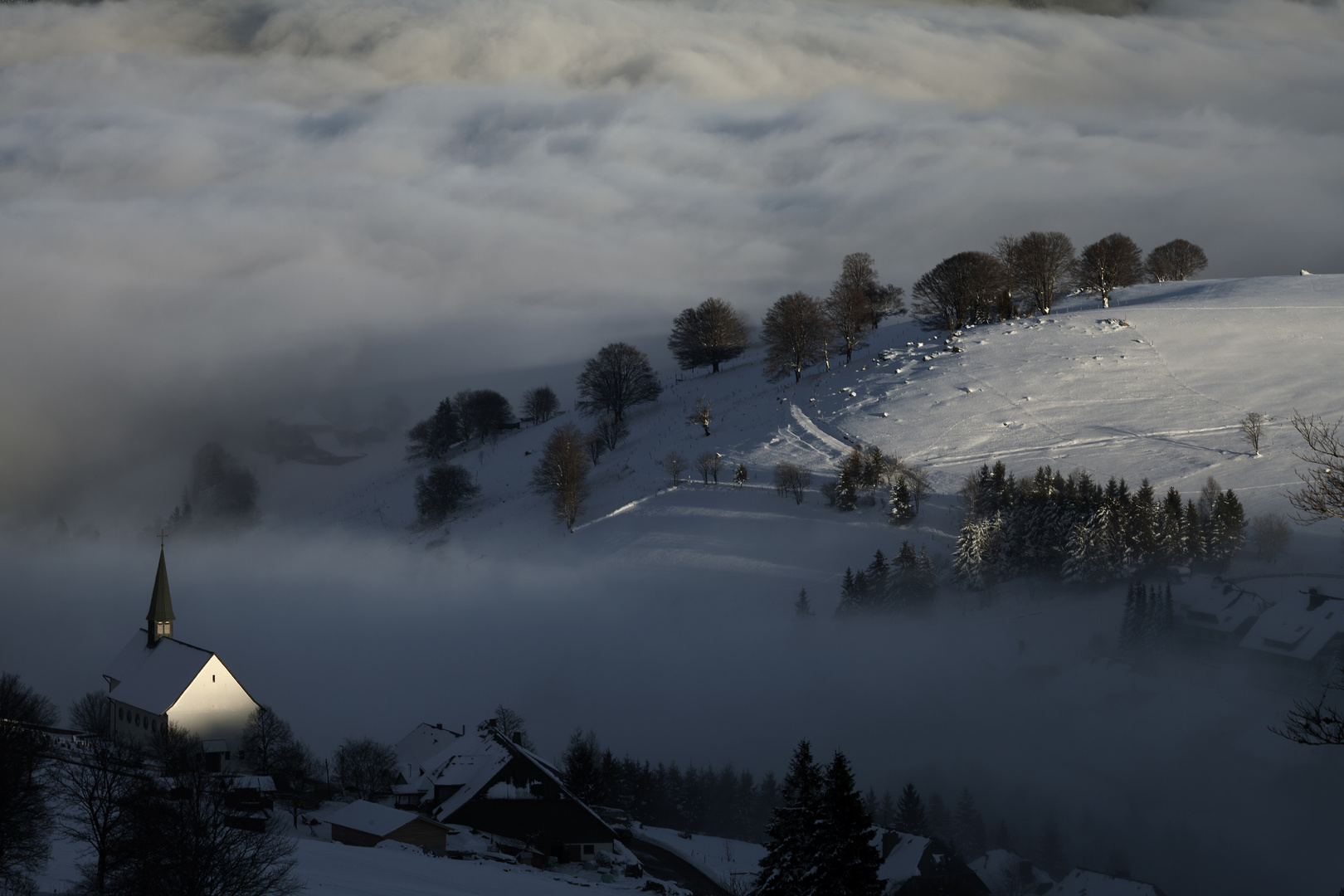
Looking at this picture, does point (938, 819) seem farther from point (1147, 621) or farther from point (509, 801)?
point (509, 801)

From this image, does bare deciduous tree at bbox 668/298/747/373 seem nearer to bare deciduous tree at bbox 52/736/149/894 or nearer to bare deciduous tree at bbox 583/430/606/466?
bare deciduous tree at bbox 583/430/606/466

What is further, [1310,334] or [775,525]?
[1310,334]

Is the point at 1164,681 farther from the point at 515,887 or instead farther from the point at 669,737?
the point at 515,887

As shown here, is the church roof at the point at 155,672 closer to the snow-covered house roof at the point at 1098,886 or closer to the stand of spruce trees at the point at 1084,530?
the snow-covered house roof at the point at 1098,886

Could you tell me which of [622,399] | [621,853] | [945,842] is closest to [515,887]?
[621,853]

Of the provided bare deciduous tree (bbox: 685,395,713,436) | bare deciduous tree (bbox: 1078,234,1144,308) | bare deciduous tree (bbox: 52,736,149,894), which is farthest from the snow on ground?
bare deciduous tree (bbox: 1078,234,1144,308)

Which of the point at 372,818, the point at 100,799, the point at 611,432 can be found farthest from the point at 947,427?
the point at 100,799

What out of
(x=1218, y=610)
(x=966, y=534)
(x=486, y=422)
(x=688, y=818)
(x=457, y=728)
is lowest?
(x=688, y=818)
